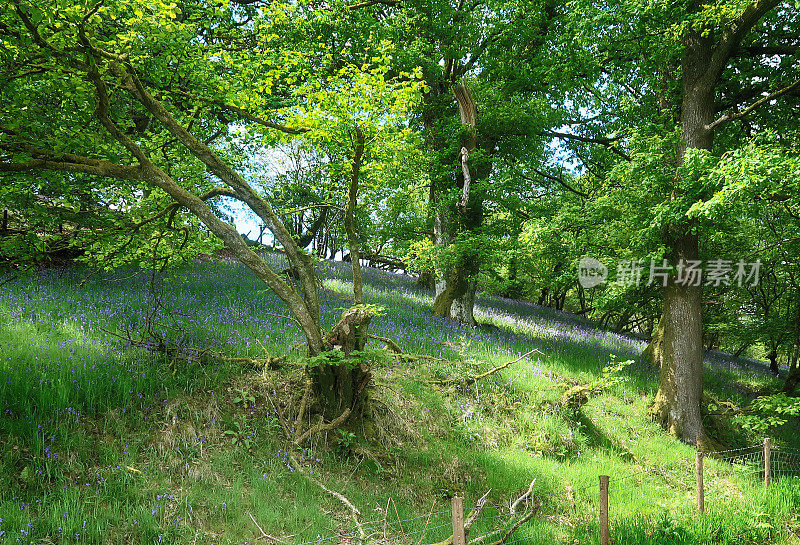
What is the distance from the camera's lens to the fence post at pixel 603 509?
5.09m

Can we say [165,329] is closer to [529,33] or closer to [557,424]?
[557,424]

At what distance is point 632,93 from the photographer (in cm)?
1395

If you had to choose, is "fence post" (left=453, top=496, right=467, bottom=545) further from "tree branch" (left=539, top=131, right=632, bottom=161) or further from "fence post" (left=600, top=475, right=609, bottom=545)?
"tree branch" (left=539, top=131, right=632, bottom=161)

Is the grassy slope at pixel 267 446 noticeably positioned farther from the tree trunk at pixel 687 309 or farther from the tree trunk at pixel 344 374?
the tree trunk at pixel 687 309

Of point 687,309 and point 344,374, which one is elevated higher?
point 687,309

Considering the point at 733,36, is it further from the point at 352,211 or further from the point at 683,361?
the point at 352,211

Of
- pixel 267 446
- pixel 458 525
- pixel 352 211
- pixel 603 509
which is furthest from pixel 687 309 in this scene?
pixel 267 446

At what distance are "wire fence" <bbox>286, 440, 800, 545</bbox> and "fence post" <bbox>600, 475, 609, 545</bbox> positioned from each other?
12 mm

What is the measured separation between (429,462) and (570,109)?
1228 centimetres

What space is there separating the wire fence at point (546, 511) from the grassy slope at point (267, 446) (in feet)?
0.14

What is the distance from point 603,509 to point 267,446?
411 cm

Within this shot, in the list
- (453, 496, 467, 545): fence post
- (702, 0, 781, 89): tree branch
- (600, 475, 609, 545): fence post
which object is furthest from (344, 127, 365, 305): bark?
(702, 0, 781, 89): tree branch

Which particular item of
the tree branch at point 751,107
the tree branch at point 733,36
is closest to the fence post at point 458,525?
the tree branch at point 751,107

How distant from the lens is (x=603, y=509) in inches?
202
